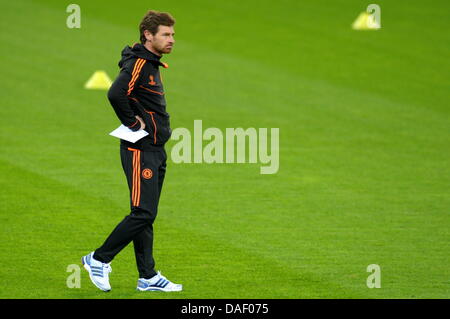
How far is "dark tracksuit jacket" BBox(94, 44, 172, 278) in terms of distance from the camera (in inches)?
275

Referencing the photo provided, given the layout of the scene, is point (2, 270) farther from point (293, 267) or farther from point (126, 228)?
point (293, 267)

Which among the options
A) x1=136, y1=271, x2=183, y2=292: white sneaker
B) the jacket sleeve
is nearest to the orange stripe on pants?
the jacket sleeve

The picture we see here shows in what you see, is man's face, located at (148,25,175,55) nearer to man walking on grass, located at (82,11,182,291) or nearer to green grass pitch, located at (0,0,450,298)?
man walking on grass, located at (82,11,182,291)

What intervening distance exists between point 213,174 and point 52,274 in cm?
396

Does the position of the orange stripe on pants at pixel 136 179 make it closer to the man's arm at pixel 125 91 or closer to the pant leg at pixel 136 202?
the pant leg at pixel 136 202

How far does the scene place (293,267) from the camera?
26.5 feet

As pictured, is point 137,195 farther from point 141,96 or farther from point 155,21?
point 155,21

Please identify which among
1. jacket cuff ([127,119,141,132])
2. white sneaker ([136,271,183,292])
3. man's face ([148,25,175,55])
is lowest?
white sneaker ([136,271,183,292])

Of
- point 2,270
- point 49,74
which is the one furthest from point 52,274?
point 49,74

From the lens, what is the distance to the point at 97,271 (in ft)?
23.7

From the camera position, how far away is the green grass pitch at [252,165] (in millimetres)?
8047

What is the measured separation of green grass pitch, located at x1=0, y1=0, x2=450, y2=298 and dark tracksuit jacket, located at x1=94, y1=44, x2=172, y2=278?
1.86 feet

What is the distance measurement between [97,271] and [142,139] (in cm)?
103
